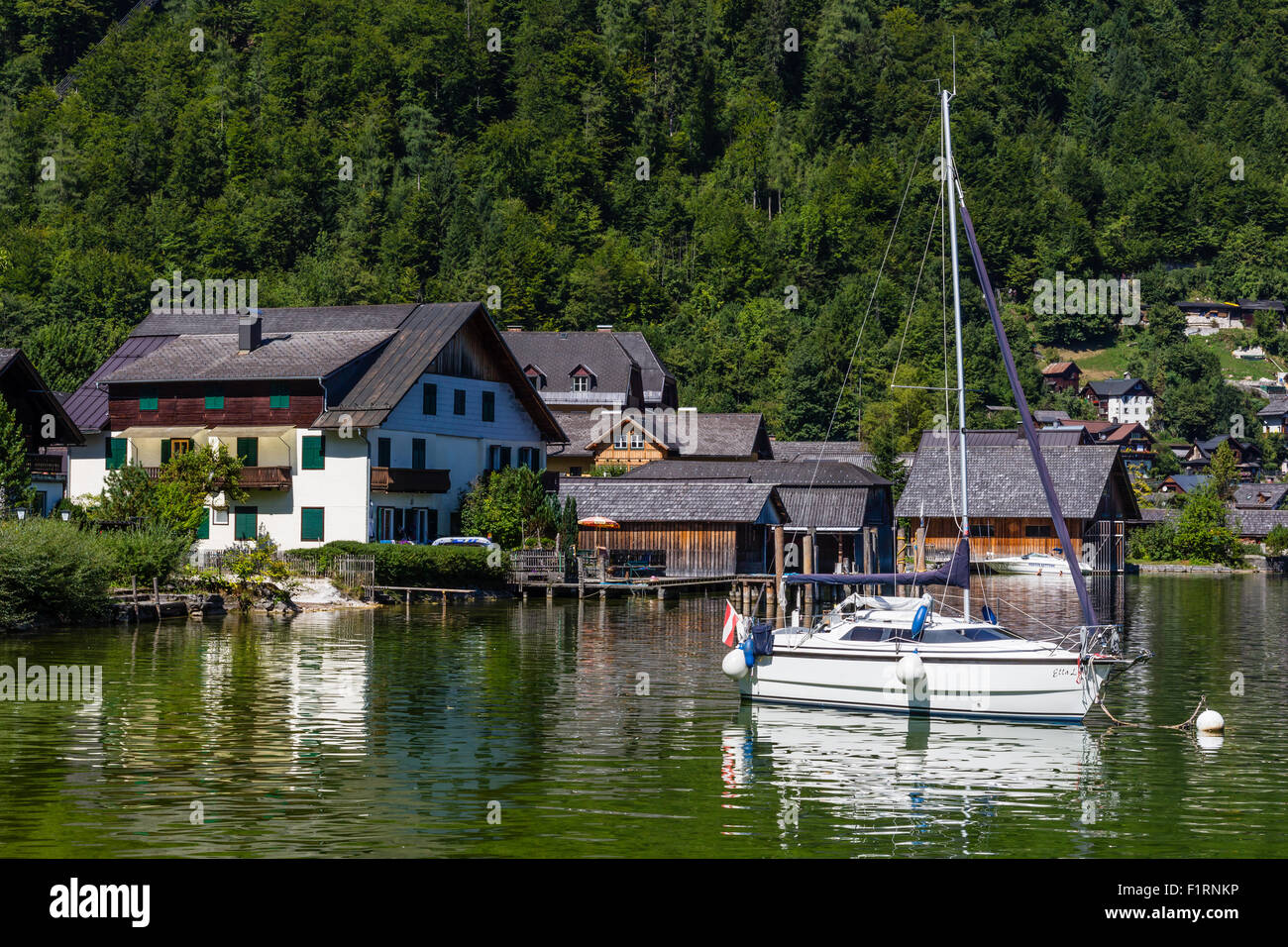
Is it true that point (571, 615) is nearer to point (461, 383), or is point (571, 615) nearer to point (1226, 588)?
point (461, 383)

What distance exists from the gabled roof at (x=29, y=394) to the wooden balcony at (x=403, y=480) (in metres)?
12.8

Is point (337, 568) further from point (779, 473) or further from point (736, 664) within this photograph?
point (779, 473)

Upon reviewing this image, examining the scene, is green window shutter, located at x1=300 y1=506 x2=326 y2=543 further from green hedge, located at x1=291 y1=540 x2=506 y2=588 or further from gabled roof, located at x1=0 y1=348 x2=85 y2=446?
gabled roof, located at x1=0 y1=348 x2=85 y2=446

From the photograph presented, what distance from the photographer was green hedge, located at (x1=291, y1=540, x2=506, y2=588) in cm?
6606

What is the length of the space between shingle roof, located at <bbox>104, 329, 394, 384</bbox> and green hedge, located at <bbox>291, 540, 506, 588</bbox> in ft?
30.3

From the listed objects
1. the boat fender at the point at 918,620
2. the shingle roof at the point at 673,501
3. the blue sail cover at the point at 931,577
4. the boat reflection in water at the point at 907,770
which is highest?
the shingle roof at the point at 673,501

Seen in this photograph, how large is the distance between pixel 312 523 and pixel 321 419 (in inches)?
183

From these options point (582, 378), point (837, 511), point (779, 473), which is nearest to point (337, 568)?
point (837, 511)

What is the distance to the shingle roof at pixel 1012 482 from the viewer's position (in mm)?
109000

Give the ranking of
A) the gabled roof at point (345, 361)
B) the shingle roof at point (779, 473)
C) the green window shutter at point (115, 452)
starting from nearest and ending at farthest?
the gabled roof at point (345, 361) < the green window shutter at point (115, 452) < the shingle roof at point (779, 473)

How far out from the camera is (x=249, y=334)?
7569 cm

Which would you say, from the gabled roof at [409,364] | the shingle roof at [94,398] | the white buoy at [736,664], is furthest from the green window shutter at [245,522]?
the white buoy at [736,664]

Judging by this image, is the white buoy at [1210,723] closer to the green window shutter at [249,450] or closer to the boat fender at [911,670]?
the boat fender at [911,670]

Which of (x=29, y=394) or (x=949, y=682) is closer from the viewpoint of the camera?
(x=949, y=682)
